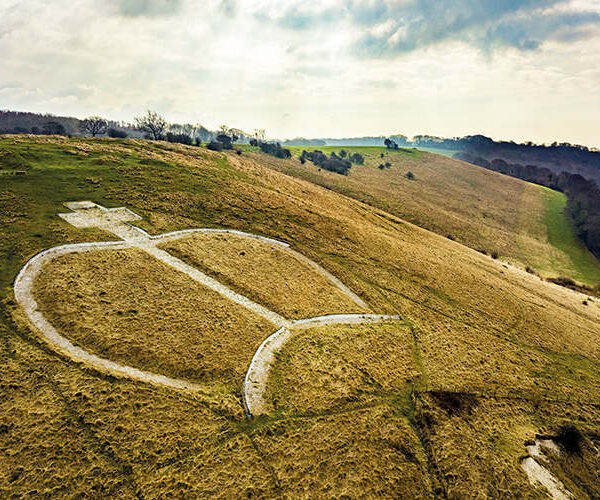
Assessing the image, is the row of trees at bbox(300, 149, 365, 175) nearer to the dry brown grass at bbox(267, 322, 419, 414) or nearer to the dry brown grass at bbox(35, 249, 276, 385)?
the dry brown grass at bbox(267, 322, 419, 414)

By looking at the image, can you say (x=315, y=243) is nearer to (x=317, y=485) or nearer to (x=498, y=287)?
(x=498, y=287)

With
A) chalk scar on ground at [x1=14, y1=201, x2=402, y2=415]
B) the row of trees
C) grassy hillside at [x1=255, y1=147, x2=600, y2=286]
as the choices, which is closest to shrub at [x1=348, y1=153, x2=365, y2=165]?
the row of trees

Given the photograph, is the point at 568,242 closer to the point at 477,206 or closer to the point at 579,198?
the point at 477,206

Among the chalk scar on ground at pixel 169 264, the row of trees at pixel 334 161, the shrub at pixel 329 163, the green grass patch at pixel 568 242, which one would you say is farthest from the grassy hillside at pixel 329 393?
the row of trees at pixel 334 161

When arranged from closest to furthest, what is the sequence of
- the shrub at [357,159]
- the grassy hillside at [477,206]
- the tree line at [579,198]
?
the grassy hillside at [477,206], the tree line at [579,198], the shrub at [357,159]

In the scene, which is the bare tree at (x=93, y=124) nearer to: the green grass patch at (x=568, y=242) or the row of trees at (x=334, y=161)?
the row of trees at (x=334, y=161)

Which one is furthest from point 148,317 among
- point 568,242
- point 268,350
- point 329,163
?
point 568,242
